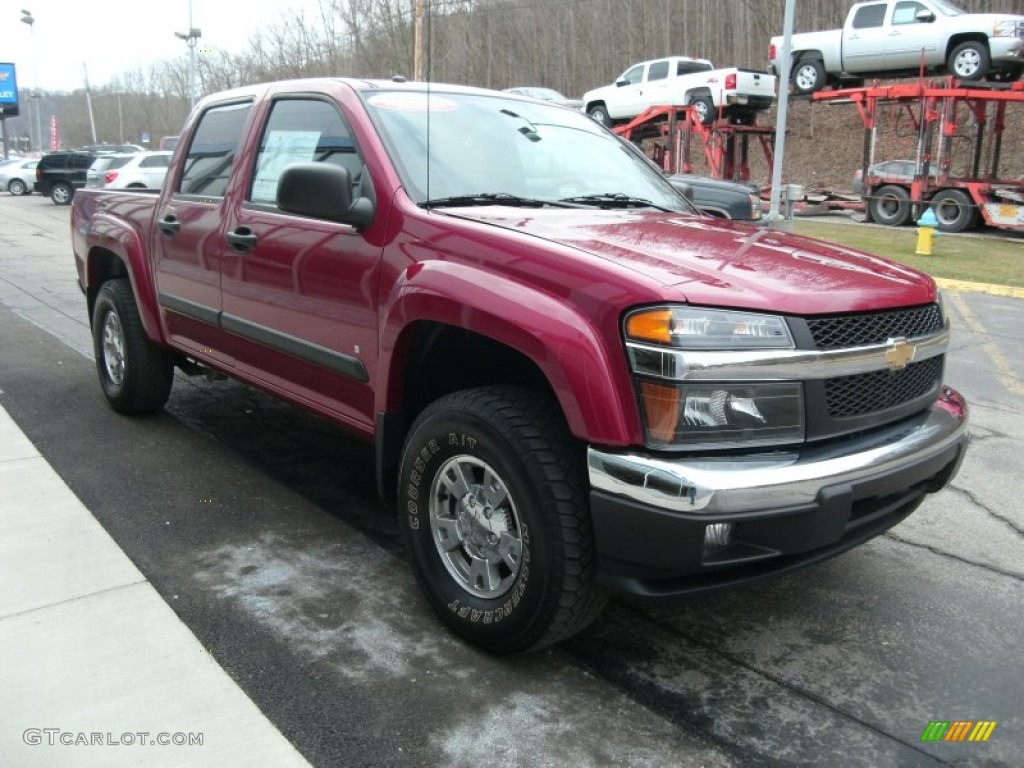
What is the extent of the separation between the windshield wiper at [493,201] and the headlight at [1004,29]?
18328mm

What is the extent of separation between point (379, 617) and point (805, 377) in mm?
1734

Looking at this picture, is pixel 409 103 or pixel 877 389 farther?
pixel 409 103

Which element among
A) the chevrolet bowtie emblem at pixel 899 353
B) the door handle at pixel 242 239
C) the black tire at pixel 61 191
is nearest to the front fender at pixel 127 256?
the door handle at pixel 242 239

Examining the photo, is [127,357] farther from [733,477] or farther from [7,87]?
[7,87]

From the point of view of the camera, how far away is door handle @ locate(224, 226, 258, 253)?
391 centimetres

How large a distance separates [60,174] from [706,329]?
107 ft

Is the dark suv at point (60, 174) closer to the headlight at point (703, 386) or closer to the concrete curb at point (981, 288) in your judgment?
the concrete curb at point (981, 288)

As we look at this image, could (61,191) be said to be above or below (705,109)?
below

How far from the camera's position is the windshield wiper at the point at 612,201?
12.0 ft

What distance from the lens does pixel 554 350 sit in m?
2.49

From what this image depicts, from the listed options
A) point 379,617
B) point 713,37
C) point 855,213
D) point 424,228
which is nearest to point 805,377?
point 424,228

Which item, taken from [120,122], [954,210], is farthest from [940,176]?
[120,122]

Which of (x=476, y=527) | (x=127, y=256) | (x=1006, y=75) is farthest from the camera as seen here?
(x=1006, y=75)

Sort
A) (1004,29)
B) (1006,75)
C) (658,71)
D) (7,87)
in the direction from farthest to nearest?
(7,87) → (658,71) → (1006,75) → (1004,29)
